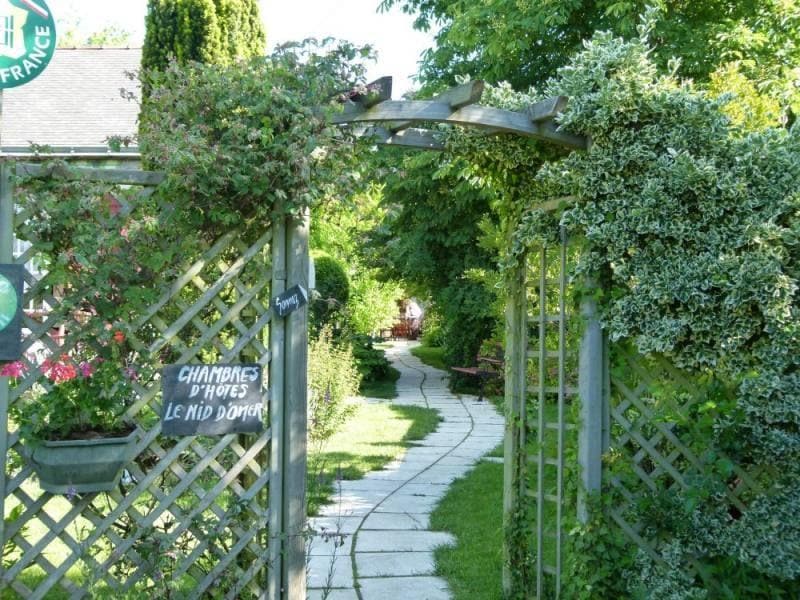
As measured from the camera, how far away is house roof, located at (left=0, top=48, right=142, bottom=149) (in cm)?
1617

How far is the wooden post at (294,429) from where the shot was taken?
3834mm

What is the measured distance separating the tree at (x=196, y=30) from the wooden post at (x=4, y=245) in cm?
563

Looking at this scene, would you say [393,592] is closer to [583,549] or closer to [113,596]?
[583,549]

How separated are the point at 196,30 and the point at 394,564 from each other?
618 cm

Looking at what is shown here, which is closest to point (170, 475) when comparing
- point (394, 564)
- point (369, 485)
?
point (394, 564)

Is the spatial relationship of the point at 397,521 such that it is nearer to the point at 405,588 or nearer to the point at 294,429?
the point at 405,588

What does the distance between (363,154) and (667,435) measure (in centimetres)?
190

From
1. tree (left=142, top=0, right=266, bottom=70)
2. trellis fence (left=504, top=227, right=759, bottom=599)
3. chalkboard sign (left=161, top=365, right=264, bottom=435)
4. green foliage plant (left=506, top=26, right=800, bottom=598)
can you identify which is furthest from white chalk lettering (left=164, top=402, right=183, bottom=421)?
tree (left=142, top=0, right=266, bottom=70)

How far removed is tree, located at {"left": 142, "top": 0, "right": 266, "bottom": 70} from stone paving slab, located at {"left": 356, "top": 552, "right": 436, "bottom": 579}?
220 inches

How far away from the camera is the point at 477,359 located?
1480 cm

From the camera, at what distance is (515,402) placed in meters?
4.53

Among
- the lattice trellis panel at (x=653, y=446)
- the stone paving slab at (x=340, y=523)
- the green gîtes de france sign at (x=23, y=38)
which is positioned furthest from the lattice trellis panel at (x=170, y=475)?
the stone paving slab at (x=340, y=523)

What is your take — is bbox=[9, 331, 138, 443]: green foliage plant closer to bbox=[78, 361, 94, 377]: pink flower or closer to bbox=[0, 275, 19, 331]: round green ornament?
bbox=[78, 361, 94, 377]: pink flower

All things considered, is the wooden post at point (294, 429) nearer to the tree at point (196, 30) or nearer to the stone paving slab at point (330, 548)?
the stone paving slab at point (330, 548)
